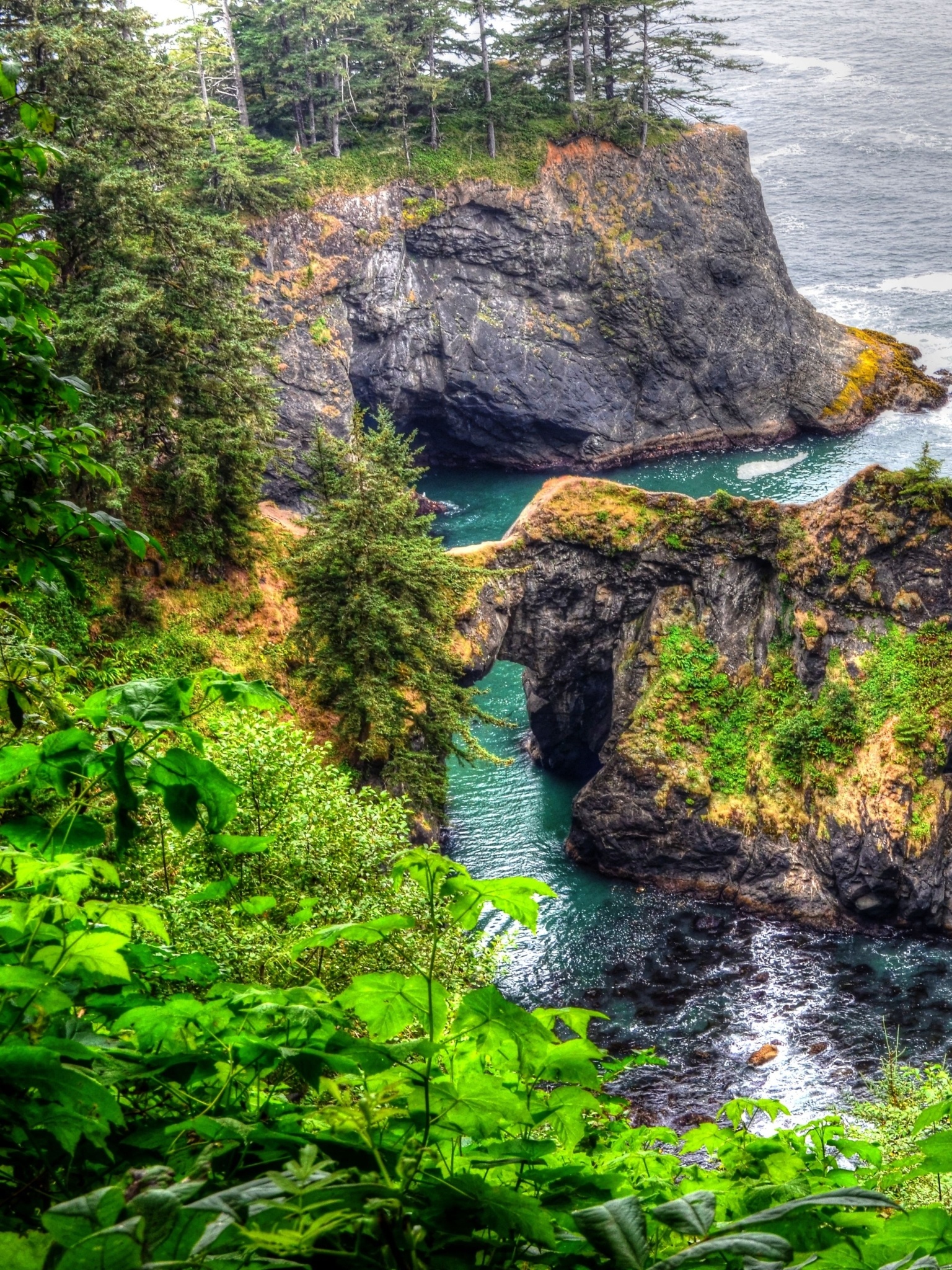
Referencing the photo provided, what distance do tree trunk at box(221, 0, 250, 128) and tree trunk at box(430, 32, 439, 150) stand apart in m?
9.53

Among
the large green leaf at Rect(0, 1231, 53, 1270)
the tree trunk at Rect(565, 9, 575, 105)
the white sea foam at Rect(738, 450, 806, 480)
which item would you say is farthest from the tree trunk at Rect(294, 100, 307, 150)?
the large green leaf at Rect(0, 1231, 53, 1270)

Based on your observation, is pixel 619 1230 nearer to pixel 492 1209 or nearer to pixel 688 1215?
pixel 688 1215

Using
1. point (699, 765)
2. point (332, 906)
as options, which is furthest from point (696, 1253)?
point (699, 765)

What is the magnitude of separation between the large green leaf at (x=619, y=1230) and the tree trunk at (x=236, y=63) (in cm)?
5546

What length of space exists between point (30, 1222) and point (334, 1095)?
79 cm

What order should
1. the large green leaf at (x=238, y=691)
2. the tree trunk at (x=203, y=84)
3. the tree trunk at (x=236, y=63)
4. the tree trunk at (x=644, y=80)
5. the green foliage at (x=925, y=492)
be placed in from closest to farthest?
1. the large green leaf at (x=238, y=691)
2. the green foliage at (x=925, y=492)
3. the tree trunk at (x=203, y=84)
4. the tree trunk at (x=236, y=63)
5. the tree trunk at (x=644, y=80)

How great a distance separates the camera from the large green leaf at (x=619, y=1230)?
190 cm

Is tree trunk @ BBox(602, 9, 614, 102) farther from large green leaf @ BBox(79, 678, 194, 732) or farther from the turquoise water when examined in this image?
large green leaf @ BBox(79, 678, 194, 732)

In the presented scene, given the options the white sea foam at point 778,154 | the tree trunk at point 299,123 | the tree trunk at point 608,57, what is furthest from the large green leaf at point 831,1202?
the white sea foam at point 778,154

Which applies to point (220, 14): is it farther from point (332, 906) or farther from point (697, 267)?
point (332, 906)

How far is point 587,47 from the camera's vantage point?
59344 millimetres

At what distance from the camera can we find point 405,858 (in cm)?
299

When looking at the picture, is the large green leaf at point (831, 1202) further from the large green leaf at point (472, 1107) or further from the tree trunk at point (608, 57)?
the tree trunk at point (608, 57)

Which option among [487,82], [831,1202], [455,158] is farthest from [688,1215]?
[487,82]
